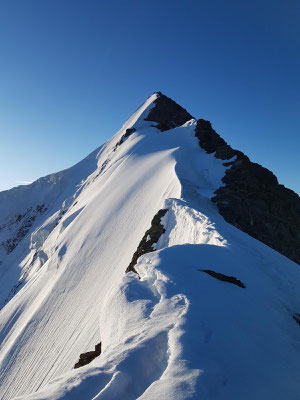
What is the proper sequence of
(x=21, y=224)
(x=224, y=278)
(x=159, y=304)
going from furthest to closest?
(x=21, y=224) < (x=224, y=278) < (x=159, y=304)

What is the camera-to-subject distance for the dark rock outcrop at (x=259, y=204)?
1672 cm

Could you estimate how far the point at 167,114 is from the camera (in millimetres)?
47156

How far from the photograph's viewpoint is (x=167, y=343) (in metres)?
4.35

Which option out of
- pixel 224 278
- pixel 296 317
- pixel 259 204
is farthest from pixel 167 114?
pixel 296 317

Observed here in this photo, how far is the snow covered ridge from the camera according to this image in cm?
381

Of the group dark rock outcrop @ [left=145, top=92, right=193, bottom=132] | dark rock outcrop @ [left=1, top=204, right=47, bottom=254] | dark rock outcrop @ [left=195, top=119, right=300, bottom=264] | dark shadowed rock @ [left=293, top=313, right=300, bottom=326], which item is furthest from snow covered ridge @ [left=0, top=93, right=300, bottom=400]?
dark rock outcrop @ [left=1, top=204, right=47, bottom=254]

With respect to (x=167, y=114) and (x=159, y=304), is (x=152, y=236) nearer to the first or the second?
(x=159, y=304)

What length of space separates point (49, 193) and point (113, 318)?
5083cm

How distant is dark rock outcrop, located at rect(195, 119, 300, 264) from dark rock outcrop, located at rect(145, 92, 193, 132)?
72.1ft

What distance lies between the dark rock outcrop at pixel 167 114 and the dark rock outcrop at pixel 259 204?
22.0m

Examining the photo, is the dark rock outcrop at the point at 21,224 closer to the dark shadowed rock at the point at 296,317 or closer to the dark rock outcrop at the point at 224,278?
the dark rock outcrop at the point at 224,278

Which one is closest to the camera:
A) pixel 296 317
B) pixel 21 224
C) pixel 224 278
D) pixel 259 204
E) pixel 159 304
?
pixel 159 304

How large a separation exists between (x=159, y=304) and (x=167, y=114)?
4528 centimetres

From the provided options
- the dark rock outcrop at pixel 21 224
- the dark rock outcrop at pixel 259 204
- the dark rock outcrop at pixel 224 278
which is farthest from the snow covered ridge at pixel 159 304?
the dark rock outcrop at pixel 21 224
